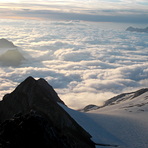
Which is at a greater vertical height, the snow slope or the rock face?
the rock face

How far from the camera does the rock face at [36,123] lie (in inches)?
998

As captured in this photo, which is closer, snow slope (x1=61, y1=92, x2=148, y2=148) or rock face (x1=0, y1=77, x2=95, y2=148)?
rock face (x1=0, y1=77, x2=95, y2=148)

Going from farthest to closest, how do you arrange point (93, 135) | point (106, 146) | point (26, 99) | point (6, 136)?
point (26, 99), point (93, 135), point (106, 146), point (6, 136)

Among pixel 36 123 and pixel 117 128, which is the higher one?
pixel 36 123

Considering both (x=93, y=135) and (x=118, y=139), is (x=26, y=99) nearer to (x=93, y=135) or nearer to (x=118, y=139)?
(x=93, y=135)

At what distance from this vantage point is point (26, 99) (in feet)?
157

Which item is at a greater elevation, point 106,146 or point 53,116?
point 53,116

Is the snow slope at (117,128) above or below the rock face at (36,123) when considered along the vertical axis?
below

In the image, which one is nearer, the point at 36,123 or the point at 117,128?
the point at 36,123

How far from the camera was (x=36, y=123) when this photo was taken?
26.3 m

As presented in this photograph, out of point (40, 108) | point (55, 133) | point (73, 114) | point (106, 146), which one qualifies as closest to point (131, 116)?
point (73, 114)

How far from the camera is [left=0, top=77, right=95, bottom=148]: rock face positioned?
25344 mm

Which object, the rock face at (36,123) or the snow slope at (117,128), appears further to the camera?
the snow slope at (117,128)

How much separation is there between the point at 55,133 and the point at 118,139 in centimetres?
1837
